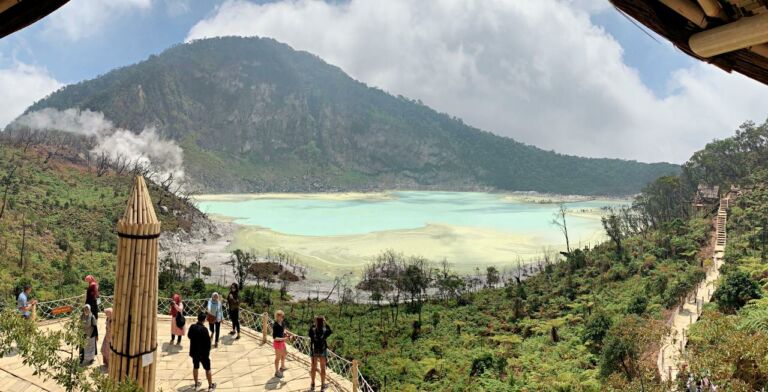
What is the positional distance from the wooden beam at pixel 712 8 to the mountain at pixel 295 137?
12173 centimetres

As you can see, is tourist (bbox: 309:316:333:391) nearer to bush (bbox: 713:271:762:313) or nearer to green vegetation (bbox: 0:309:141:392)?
green vegetation (bbox: 0:309:141:392)

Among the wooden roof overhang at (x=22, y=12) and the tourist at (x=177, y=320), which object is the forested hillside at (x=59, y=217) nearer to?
the tourist at (x=177, y=320)

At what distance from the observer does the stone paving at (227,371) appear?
6.13m

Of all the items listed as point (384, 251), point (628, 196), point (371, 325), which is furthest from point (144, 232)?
point (628, 196)

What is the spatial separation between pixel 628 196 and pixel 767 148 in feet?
335

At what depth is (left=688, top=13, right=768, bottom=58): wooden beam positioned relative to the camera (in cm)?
162

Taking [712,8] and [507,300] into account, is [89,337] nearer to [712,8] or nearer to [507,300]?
[712,8]

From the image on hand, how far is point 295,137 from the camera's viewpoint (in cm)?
15712

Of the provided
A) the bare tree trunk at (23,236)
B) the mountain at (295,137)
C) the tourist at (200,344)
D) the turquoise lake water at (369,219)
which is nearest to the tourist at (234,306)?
the tourist at (200,344)

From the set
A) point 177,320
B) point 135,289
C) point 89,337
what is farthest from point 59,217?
point 135,289

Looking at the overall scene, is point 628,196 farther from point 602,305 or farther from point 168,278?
point 168,278

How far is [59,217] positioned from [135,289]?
31.5 m

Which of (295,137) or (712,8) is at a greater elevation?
(295,137)

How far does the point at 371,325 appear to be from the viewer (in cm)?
2158
